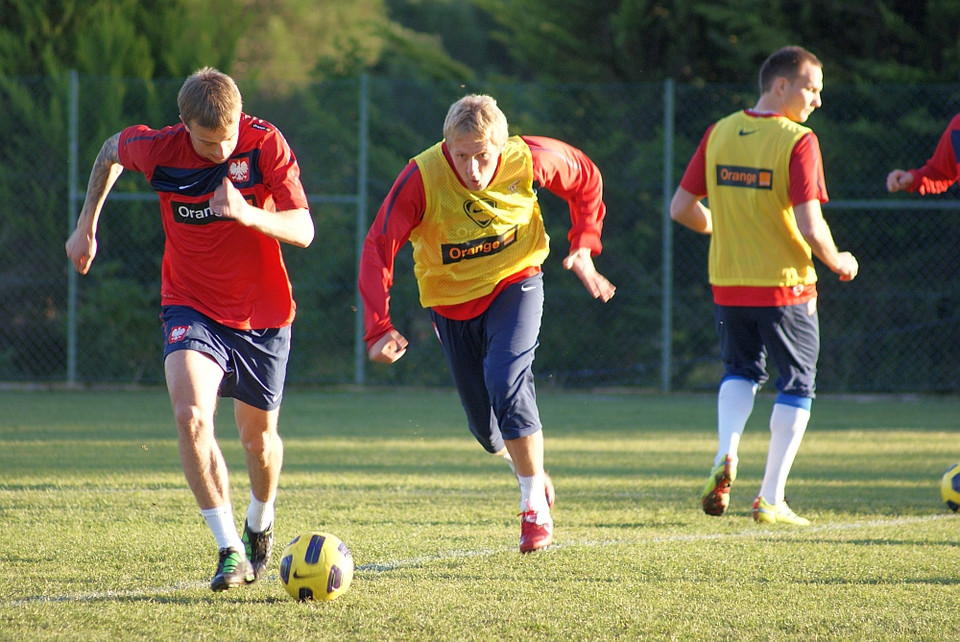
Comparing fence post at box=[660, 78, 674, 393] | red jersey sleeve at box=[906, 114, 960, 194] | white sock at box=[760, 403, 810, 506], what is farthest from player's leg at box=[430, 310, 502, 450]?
fence post at box=[660, 78, 674, 393]

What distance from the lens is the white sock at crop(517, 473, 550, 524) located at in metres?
4.38

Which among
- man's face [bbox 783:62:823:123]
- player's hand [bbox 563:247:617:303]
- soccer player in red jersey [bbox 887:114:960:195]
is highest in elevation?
man's face [bbox 783:62:823:123]

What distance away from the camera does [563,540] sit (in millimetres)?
4793

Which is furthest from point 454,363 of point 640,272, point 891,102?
point 891,102

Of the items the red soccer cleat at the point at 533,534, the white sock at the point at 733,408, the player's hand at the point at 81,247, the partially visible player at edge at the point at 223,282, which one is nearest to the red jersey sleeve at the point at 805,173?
the white sock at the point at 733,408

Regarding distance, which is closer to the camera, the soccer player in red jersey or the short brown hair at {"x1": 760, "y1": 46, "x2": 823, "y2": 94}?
the short brown hair at {"x1": 760, "y1": 46, "x2": 823, "y2": 94}

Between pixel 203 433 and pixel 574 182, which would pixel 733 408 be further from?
pixel 203 433

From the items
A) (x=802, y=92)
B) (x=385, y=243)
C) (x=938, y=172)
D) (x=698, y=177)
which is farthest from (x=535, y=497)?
(x=938, y=172)

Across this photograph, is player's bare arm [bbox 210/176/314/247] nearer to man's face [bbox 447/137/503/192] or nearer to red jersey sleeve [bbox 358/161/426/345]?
A: red jersey sleeve [bbox 358/161/426/345]

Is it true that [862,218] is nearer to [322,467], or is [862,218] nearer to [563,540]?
[322,467]

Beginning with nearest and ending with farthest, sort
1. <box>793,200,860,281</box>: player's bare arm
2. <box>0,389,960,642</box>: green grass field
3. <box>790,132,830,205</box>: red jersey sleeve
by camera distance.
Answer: <box>0,389,960,642</box>: green grass field < <box>793,200,860,281</box>: player's bare arm < <box>790,132,830,205</box>: red jersey sleeve

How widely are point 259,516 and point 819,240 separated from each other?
112 inches

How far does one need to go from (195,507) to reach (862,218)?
8.56 meters

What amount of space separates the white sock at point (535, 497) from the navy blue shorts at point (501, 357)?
20cm
